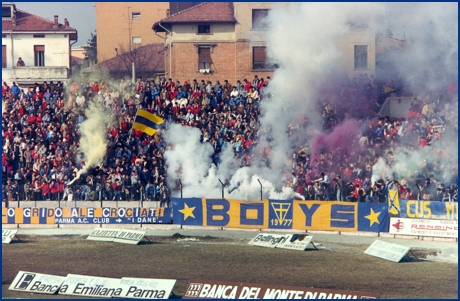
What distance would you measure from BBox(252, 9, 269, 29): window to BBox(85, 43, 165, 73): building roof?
1440 cm

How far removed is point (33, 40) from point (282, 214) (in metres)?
26.5

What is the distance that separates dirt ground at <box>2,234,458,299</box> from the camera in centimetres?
2183

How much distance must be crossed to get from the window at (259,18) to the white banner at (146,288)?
964 inches

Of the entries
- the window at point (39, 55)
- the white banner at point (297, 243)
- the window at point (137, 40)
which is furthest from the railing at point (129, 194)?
the window at point (137, 40)

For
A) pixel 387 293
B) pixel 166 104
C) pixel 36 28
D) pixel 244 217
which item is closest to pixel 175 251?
pixel 244 217

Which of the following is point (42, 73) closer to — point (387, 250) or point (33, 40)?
point (33, 40)

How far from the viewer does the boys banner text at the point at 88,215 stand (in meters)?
31.8

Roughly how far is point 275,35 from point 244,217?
11.3m

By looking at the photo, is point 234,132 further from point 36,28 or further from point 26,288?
point 36,28

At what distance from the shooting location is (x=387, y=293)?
20516mm

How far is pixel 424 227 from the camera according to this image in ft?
91.6

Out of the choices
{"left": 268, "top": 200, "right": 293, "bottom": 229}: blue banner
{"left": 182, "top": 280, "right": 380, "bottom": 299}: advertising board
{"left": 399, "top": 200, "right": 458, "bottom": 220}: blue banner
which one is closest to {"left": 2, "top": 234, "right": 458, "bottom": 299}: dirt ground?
{"left": 182, "top": 280, "right": 380, "bottom": 299}: advertising board

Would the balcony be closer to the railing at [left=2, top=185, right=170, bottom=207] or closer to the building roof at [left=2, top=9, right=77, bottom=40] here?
the building roof at [left=2, top=9, right=77, bottom=40]

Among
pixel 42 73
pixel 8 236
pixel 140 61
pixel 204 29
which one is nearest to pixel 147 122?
pixel 8 236
